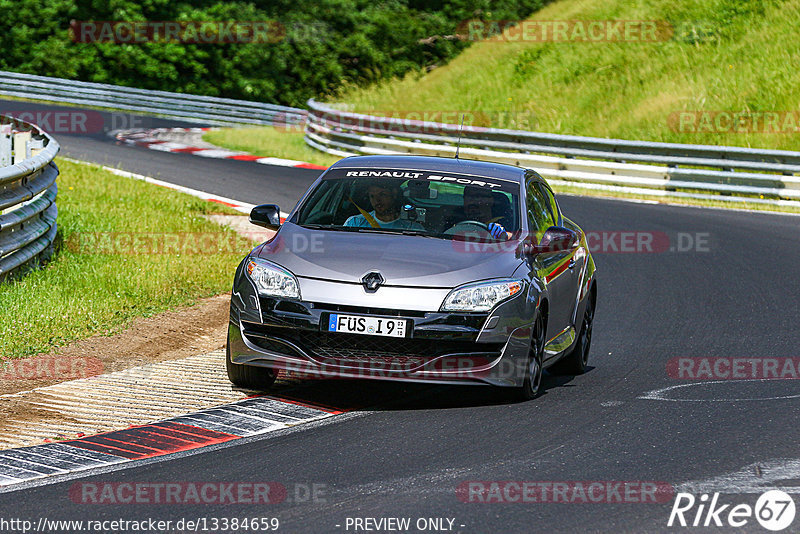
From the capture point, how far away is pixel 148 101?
37.6 m

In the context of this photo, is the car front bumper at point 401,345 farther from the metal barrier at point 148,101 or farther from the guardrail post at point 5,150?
the metal barrier at point 148,101

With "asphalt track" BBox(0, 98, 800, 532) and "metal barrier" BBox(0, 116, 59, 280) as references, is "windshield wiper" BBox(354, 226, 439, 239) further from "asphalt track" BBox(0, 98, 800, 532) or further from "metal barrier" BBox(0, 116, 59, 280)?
"metal barrier" BBox(0, 116, 59, 280)

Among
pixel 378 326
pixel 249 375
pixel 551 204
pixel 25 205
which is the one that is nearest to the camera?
pixel 378 326

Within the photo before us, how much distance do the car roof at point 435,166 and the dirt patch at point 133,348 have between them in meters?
1.97

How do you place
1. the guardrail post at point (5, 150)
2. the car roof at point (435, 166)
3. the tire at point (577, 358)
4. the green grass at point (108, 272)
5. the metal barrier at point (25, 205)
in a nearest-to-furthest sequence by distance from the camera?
1. the car roof at point (435, 166)
2. the tire at point (577, 358)
3. the green grass at point (108, 272)
4. the metal barrier at point (25, 205)
5. the guardrail post at point (5, 150)

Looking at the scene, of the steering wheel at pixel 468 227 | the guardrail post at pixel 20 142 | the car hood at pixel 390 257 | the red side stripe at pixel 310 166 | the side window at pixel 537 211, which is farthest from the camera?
the red side stripe at pixel 310 166

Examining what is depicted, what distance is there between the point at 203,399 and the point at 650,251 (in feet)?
31.1

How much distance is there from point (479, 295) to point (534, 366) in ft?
2.59

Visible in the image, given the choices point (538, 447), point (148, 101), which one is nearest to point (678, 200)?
point (538, 447)

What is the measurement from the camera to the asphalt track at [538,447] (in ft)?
17.4

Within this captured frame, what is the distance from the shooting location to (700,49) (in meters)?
32.1

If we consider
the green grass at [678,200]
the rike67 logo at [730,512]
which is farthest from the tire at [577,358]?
the green grass at [678,200]

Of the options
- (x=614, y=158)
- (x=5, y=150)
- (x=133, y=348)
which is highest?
(x=5, y=150)

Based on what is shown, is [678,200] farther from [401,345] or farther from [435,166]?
[401,345]
